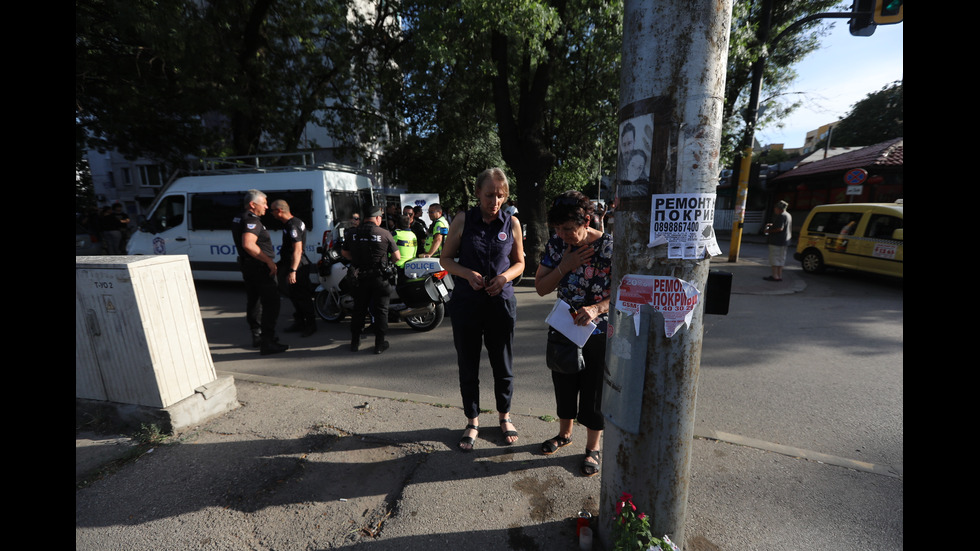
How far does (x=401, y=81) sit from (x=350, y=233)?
9.24 m

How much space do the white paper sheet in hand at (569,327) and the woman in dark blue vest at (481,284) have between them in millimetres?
427

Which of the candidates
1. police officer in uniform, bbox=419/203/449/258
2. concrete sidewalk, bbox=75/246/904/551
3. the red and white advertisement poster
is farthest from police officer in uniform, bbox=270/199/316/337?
the red and white advertisement poster

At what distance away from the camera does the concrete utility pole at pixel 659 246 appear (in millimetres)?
1450

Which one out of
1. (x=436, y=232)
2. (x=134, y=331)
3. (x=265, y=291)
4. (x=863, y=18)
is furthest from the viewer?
(x=436, y=232)

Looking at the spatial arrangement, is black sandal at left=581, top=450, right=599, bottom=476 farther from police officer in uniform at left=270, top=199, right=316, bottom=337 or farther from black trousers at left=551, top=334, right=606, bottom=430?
police officer in uniform at left=270, top=199, right=316, bottom=337

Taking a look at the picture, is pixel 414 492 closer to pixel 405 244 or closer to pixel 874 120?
pixel 405 244

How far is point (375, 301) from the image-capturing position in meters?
5.06

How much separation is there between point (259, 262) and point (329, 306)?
64.6 inches

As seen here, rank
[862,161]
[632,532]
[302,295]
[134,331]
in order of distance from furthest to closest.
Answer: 1. [862,161]
2. [302,295]
3. [134,331]
4. [632,532]

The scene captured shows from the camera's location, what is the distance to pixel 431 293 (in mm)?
5500

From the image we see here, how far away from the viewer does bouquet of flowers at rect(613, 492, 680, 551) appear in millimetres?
1729

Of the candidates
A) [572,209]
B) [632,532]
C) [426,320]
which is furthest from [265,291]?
[632,532]

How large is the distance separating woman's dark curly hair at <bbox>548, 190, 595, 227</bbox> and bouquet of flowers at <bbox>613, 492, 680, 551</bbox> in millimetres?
1352
